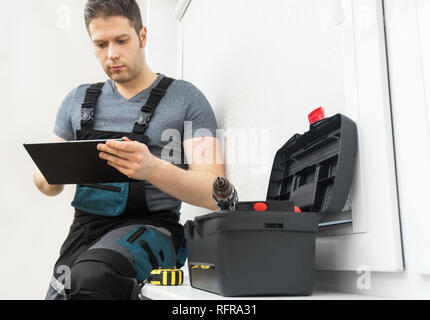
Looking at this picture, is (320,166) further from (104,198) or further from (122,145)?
(104,198)

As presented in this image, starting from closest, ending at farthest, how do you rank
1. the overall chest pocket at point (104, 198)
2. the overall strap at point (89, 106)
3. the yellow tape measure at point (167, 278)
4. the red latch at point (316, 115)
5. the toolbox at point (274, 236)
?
the toolbox at point (274, 236) < the red latch at point (316, 115) < the yellow tape measure at point (167, 278) < the overall chest pocket at point (104, 198) < the overall strap at point (89, 106)

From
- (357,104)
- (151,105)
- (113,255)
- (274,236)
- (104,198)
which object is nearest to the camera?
(274,236)

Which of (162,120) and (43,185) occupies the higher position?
(162,120)

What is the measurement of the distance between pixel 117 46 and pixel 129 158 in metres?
0.50

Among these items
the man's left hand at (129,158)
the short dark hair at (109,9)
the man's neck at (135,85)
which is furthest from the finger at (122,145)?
the short dark hair at (109,9)

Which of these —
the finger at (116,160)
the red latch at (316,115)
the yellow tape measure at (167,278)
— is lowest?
the yellow tape measure at (167,278)

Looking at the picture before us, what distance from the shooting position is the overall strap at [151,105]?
3.86 ft

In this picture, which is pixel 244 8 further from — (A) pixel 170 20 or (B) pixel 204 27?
(A) pixel 170 20

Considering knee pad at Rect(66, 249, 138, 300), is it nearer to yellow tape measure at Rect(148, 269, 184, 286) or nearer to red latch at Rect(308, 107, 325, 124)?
yellow tape measure at Rect(148, 269, 184, 286)

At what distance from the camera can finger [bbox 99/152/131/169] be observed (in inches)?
35.7

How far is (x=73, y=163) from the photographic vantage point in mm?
953

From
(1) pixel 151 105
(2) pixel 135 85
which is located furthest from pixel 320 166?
(2) pixel 135 85

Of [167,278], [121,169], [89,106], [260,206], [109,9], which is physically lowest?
[167,278]

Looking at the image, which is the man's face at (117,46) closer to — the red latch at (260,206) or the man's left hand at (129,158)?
the man's left hand at (129,158)
